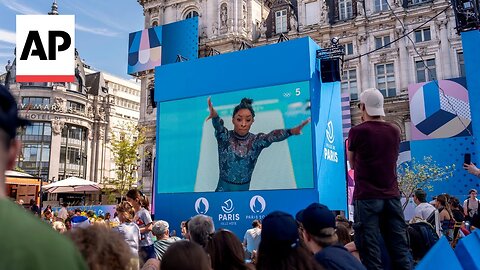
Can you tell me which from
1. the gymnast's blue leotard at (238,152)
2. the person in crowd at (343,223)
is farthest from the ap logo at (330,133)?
the person in crowd at (343,223)

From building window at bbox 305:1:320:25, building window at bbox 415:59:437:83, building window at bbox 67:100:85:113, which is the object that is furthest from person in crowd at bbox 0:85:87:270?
building window at bbox 67:100:85:113

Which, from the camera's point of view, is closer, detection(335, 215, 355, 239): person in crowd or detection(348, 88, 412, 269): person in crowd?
detection(348, 88, 412, 269): person in crowd

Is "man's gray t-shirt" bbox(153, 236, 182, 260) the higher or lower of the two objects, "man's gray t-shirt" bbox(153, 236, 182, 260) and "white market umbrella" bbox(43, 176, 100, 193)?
the lower

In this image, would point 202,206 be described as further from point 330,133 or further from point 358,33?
point 358,33

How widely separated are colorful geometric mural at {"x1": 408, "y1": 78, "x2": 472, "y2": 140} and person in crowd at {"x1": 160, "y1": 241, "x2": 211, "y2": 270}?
2389cm

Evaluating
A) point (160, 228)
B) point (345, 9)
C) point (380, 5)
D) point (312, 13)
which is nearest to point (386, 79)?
point (380, 5)

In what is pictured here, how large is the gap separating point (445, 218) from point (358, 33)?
73.1ft

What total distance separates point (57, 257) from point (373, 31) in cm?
2978

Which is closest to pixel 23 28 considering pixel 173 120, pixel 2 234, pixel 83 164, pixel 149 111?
pixel 173 120

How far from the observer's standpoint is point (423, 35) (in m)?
27.1

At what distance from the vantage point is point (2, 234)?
103 centimetres

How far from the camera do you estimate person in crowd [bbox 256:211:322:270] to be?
9.96ft

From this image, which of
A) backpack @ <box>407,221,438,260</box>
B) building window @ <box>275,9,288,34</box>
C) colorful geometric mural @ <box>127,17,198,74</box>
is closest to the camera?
backpack @ <box>407,221,438,260</box>

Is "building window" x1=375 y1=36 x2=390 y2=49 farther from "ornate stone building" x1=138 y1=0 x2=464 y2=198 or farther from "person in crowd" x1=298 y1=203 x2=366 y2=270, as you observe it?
"person in crowd" x1=298 y1=203 x2=366 y2=270
